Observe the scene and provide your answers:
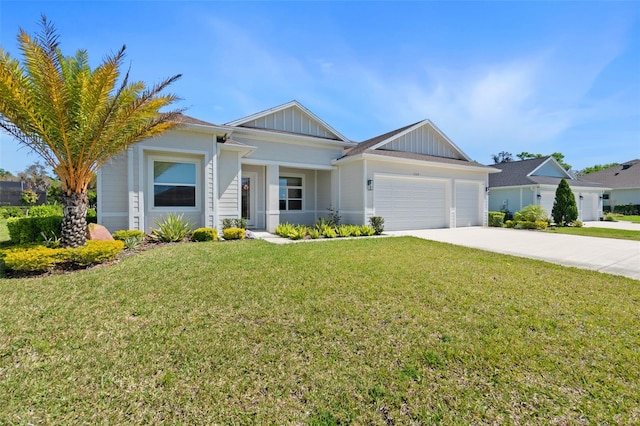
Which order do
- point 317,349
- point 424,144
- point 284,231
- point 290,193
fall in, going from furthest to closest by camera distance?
point 424,144
point 290,193
point 284,231
point 317,349

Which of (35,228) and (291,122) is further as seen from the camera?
(291,122)

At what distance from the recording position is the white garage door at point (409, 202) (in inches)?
547

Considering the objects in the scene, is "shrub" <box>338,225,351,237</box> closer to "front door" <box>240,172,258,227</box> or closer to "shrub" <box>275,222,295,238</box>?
"shrub" <box>275,222,295,238</box>

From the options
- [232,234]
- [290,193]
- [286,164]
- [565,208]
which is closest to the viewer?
[232,234]

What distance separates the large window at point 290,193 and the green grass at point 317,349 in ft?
32.1

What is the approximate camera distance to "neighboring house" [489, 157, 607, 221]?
2114 cm

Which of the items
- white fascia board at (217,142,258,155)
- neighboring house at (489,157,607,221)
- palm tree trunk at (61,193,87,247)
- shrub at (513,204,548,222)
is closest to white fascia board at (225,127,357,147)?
white fascia board at (217,142,258,155)

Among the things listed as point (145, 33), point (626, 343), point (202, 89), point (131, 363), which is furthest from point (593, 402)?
point (202, 89)

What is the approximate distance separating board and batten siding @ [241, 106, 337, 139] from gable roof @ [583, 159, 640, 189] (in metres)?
36.4

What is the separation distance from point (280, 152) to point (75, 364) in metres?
11.9

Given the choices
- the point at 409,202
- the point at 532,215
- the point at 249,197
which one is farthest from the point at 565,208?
the point at 249,197

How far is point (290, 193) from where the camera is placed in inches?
609

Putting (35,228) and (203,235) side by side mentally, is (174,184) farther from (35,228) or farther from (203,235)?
(35,228)

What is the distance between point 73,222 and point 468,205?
17.2m
